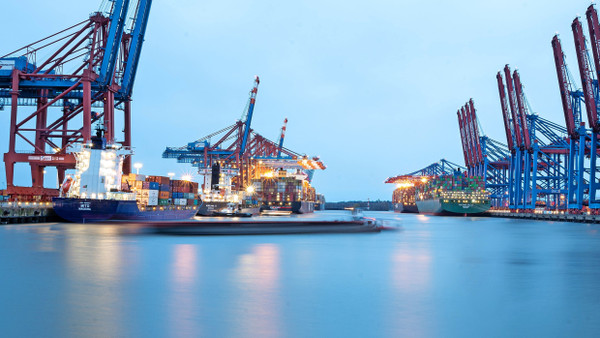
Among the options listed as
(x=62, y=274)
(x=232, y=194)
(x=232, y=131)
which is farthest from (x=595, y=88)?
(x=232, y=131)

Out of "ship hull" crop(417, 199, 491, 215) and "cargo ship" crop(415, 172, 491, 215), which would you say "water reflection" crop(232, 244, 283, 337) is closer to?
"ship hull" crop(417, 199, 491, 215)

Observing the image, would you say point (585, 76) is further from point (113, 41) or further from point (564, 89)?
point (113, 41)

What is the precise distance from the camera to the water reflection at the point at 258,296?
8.60 m

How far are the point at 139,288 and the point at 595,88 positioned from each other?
212 feet

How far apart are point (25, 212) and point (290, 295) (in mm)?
37088

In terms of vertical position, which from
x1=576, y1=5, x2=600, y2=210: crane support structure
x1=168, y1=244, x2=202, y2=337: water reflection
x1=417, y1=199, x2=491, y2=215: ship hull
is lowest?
x1=168, y1=244, x2=202, y2=337: water reflection

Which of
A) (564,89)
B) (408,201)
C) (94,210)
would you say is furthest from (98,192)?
(408,201)

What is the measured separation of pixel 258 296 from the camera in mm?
11617

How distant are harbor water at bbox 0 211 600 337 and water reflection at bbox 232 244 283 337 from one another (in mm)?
26

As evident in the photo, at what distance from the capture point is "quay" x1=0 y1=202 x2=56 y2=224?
40.9 m

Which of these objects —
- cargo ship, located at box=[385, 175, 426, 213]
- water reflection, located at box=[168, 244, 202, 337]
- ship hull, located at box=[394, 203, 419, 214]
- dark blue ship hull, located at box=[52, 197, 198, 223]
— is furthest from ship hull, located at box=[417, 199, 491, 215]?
water reflection, located at box=[168, 244, 202, 337]

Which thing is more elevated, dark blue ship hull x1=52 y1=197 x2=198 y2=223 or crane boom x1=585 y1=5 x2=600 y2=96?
crane boom x1=585 y1=5 x2=600 y2=96

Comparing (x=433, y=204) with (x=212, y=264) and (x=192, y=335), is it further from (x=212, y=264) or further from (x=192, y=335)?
(x=192, y=335)

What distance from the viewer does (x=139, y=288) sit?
41.2ft
